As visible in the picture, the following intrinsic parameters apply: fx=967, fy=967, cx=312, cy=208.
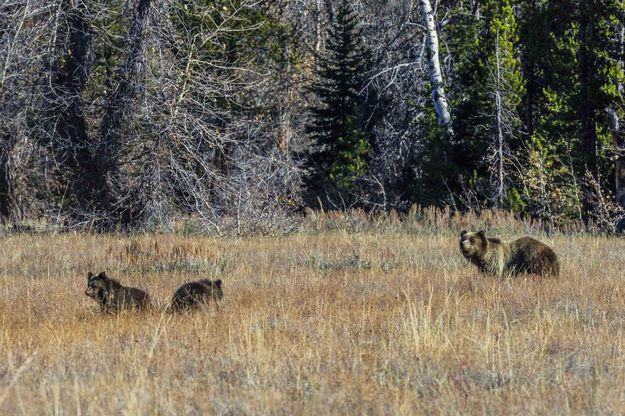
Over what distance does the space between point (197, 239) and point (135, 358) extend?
10.1m

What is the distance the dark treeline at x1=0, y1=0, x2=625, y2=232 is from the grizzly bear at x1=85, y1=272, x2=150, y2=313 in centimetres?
900

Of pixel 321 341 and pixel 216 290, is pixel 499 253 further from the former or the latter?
pixel 321 341

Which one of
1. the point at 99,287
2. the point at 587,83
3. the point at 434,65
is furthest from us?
the point at 434,65

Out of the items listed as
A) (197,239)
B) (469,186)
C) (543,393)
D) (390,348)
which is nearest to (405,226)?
(197,239)

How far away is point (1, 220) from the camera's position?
24125 millimetres

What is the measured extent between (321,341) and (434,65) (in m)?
19.6

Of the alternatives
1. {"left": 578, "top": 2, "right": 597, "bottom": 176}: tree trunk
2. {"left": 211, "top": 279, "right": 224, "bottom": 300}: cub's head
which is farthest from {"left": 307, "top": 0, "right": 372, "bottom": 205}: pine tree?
{"left": 211, "top": 279, "right": 224, "bottom": 300}: cub's head

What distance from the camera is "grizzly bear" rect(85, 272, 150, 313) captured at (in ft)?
32.1

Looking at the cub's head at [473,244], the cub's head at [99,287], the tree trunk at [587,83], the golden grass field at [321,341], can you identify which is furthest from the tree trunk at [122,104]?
the tree trunk at [587,83]

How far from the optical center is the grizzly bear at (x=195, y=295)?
962 cm

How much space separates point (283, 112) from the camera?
1447 inches

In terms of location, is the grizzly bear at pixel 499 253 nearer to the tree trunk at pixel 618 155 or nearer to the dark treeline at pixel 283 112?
the dark treeline at pixel 283 112

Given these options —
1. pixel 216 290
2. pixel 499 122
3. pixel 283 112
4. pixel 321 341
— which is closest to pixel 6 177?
pixel 499 122

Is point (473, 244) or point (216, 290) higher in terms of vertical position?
point (473, 244)
